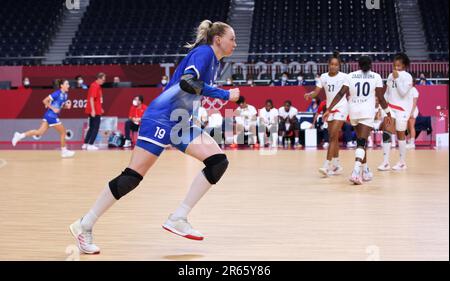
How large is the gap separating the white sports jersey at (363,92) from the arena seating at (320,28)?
13.1 metres

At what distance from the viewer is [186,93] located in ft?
15.0

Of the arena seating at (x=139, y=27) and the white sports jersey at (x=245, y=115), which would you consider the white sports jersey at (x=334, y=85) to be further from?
the arena seating at (x=139, y=27)

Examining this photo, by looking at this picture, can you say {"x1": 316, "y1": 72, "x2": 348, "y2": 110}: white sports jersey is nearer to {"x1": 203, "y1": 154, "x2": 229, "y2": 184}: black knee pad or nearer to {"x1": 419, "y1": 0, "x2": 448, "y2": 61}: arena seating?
{"x1": 203, "y1": 154, "x2": 229, "y2": 184}: black knee pad

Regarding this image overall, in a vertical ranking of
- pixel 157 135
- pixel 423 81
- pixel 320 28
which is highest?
pixel 320 28

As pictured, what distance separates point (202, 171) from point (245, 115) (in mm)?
12876

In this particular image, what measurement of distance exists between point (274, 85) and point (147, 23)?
8.56 meters

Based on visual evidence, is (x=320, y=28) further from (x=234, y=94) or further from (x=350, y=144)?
(x=234, y=94)

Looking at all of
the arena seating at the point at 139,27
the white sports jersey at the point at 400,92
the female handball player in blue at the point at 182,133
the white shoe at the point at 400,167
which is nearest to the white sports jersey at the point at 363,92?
the white sports jersey at the point at 400,92

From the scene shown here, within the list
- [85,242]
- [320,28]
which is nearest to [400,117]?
[85,242]

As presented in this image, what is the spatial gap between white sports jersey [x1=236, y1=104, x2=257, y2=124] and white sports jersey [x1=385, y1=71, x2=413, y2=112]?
6893mm

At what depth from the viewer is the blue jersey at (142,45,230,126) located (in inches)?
176

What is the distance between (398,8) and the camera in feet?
74.0

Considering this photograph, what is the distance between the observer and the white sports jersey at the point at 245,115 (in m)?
17.5

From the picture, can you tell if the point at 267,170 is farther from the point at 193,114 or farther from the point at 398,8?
the point at 398,8
